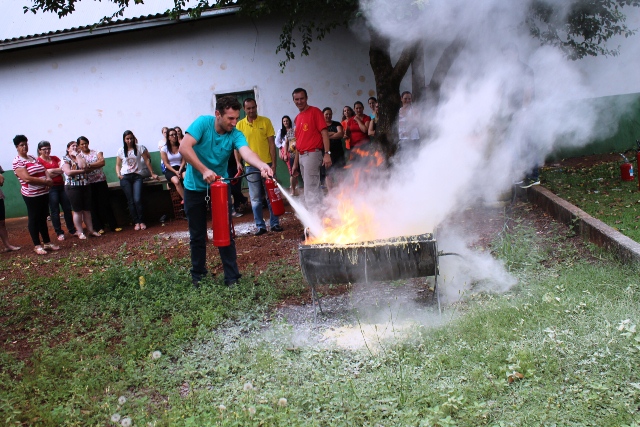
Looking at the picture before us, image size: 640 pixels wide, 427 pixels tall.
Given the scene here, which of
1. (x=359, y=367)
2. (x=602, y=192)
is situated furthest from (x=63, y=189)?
(x=602, y=192)

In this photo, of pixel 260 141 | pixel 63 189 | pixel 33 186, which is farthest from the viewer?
pixel 63 189

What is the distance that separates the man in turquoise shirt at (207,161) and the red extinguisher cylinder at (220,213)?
166mm

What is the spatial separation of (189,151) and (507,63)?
5.53 metres

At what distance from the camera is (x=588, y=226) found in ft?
23.3

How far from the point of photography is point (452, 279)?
632cm

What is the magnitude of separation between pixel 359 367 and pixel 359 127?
833 centimetres

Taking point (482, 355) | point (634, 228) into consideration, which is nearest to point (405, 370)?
point (482, 355)

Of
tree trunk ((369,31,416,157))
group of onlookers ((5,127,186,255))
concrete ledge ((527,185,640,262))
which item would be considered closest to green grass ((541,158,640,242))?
concrete ledge ((527,185,640,262))

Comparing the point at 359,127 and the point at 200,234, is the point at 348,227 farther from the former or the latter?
the point at 359,127

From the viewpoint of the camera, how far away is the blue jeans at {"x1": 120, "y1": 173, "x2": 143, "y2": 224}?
12.1m

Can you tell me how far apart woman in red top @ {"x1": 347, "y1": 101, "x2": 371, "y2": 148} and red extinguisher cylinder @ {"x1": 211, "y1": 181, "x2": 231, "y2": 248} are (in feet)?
20.3

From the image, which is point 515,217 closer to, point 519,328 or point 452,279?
point 452,279

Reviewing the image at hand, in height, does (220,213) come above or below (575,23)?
below

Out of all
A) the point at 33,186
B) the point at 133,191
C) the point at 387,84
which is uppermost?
the point at 387,84
